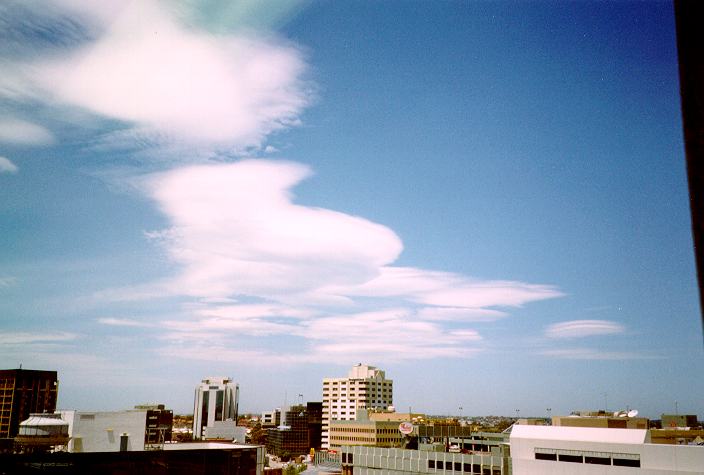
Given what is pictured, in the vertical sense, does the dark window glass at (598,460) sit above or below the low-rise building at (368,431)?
above

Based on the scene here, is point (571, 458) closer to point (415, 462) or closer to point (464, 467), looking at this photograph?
point (464, 467)

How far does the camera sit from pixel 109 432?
178ft

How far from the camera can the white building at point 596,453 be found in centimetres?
4297

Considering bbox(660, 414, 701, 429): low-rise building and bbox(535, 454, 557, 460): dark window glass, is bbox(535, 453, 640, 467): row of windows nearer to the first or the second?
bbox(535, 454, 557, 460): dark window glass

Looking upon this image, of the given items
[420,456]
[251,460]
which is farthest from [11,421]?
[251,460]

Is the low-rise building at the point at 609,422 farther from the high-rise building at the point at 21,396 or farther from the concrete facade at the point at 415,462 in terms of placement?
the high-rise building at the point at 21,396

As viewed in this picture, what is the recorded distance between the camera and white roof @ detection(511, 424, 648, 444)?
4722cm

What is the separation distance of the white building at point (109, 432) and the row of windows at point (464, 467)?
4116cm

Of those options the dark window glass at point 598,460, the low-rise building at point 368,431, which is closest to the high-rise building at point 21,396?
the low-rise building at point 368,431

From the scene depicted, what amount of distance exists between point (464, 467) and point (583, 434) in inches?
936

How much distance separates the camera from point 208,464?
122 feet

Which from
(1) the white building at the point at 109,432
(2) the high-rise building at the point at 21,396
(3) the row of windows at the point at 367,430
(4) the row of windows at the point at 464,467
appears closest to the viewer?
(1) the white building at the point at 109,432

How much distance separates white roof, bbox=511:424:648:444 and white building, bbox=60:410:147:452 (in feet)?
130

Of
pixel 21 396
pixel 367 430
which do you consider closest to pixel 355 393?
pixel 367 430
